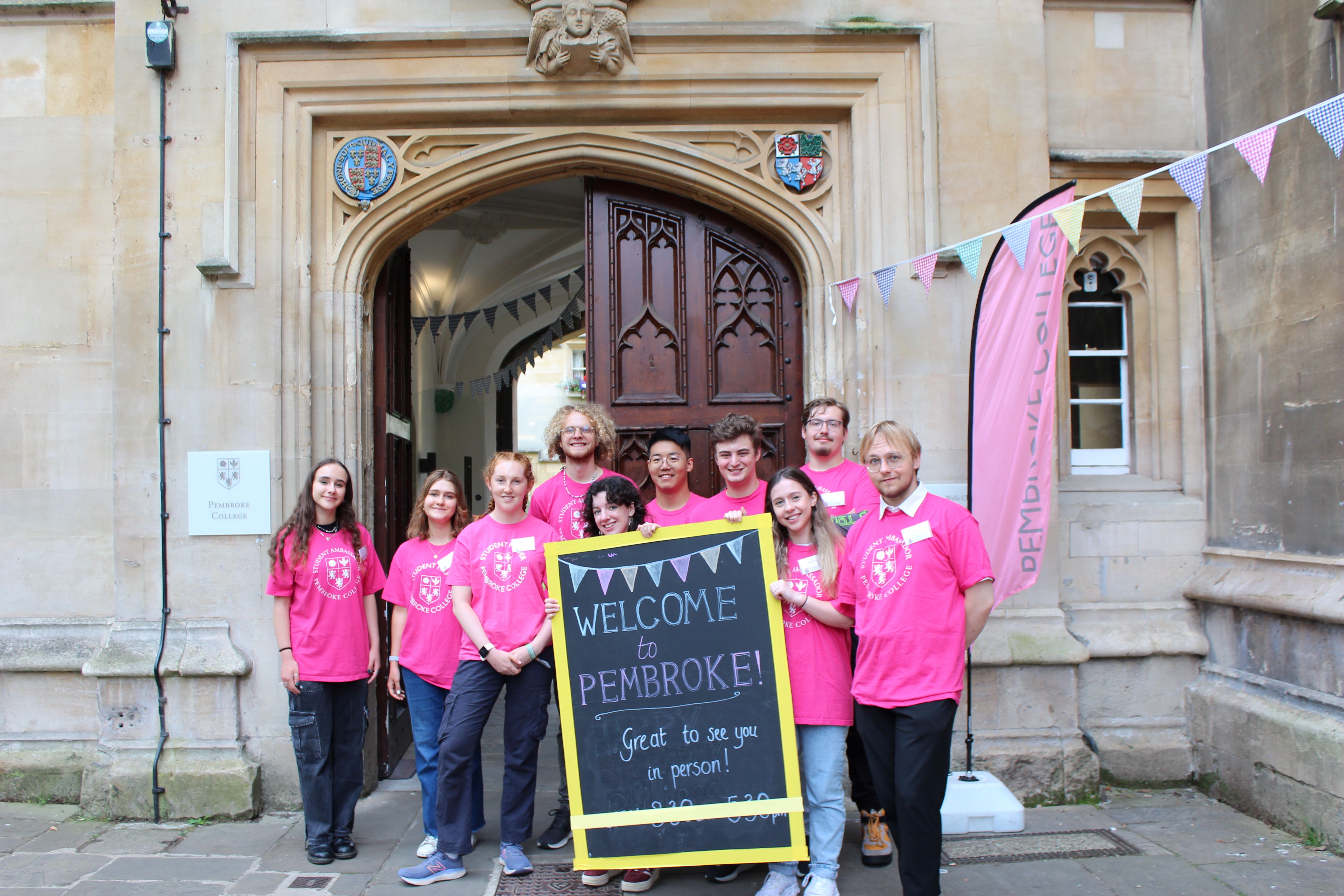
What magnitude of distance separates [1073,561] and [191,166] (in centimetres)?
533

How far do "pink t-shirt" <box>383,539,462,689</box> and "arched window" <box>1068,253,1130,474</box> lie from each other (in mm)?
3689

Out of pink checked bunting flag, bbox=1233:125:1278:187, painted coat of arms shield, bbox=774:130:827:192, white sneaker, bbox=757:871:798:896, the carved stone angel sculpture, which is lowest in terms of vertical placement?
white sneaker, bbox=757:871:798:896

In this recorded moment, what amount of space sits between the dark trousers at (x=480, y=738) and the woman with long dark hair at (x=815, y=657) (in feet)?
3.51

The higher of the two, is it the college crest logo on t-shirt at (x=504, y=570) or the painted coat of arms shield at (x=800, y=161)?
the painted coat of arms shield at (x=800, y=161)

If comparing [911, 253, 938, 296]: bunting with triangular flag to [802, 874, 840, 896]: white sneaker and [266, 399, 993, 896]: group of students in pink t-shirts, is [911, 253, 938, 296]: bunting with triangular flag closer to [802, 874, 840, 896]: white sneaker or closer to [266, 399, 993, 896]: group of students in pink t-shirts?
[266, 399, 993, 896]: group of students in pink t-shirts

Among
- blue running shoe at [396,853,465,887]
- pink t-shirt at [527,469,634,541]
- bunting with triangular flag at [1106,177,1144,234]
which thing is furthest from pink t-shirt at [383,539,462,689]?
bunting with triangular flag at [1106,177,1144,234]

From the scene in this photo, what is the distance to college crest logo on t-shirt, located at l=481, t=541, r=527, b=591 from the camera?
3818mm

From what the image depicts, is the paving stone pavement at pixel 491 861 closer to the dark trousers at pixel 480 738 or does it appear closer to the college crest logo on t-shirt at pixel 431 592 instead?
the dark trousers at pixel 480 738

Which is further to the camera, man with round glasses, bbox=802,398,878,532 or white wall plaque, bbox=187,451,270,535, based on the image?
white wall plaque, bbox=187,451,270,535

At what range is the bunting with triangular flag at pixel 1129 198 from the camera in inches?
152

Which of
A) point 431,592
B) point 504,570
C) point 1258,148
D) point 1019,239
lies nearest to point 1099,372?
point 1019,239

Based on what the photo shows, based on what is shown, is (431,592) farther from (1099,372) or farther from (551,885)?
(1099,372)

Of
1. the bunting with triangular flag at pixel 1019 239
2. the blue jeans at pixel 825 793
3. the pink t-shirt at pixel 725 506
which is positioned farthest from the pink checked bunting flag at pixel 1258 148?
the blue jeans at pixel 825 793

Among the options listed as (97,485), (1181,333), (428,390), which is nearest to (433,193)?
(97,485)
